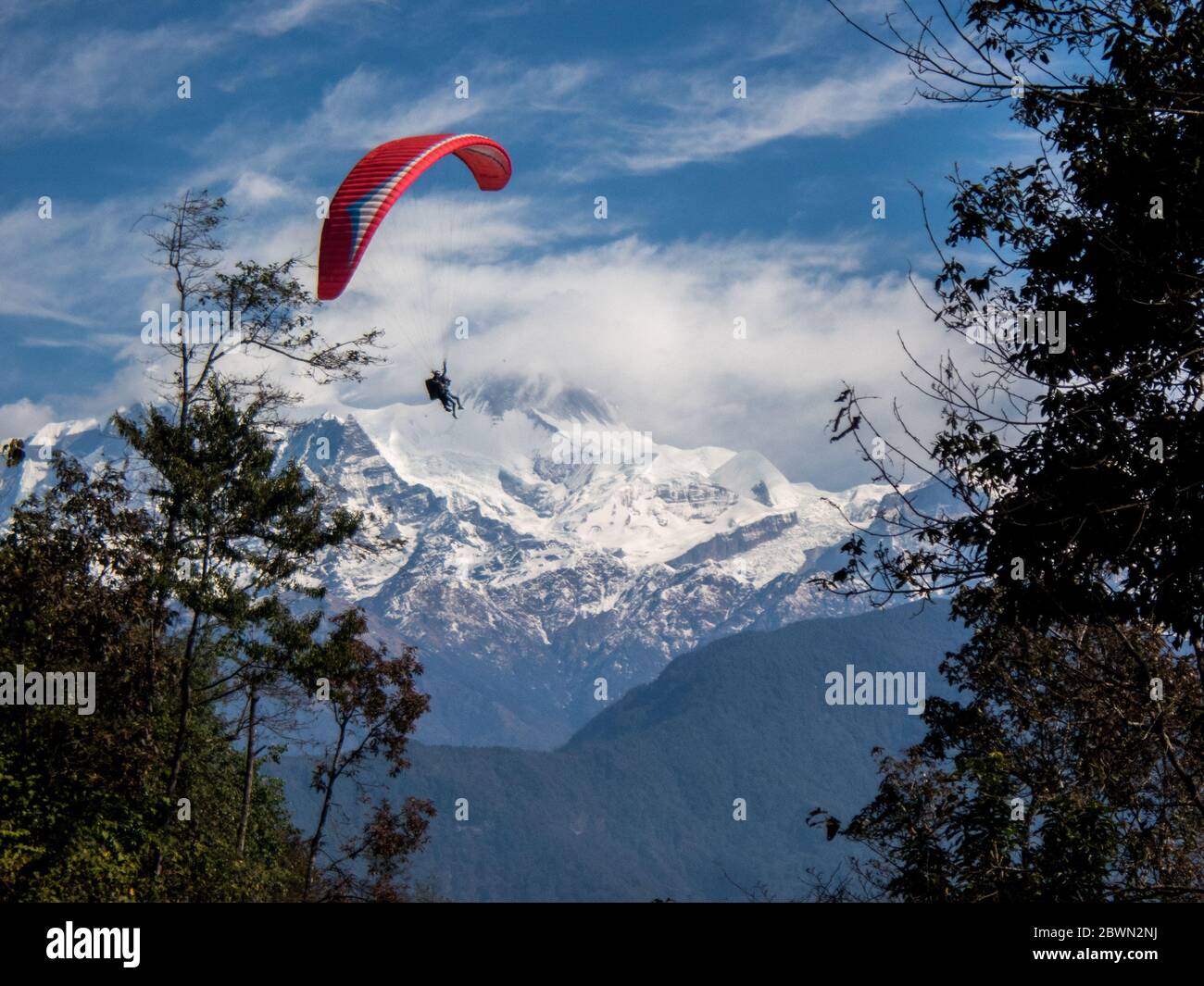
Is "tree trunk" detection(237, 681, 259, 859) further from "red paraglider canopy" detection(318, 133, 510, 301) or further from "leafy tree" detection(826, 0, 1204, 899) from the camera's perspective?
"leafy tree" detection(826, 0, 1204, 899)

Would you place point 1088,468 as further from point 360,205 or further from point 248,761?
point 248,761

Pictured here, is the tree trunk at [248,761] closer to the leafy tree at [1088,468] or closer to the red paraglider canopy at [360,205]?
the red paraglider canopy at [360,205]

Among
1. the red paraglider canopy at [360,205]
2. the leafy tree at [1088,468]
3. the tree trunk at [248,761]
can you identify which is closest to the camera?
Result: the leafy tree at [1088,468]

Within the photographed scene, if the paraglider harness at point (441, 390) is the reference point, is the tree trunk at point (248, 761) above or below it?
below

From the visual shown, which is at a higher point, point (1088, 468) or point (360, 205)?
point (360, 205)

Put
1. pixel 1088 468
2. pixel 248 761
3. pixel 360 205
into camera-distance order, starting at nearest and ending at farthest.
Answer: pixel 1088 468 → pixel 360 205 → pixel 248 761

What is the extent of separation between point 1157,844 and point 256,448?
20314mm

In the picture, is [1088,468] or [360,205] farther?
[360,205]

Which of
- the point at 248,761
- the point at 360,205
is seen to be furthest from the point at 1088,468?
the point at 248,761

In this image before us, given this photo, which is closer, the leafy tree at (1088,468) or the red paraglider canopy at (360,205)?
the leafy tree at (1088,468)

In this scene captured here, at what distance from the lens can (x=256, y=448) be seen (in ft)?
92.6

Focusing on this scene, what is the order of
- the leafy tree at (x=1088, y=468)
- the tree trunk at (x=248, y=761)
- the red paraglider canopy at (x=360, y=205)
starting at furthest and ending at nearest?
1. the tree trunk at (x=248, y=761)
2. the red paraglider canopy at (x=360, y=205)
3. the leafy tree at (x=1088, y=468)
